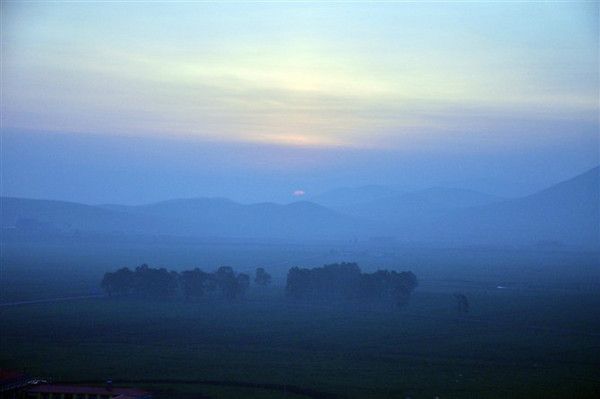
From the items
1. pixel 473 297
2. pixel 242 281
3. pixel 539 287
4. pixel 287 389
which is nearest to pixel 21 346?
pixel 287 389

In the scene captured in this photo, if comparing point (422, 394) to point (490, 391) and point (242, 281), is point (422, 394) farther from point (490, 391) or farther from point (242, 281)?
point (242, 281)

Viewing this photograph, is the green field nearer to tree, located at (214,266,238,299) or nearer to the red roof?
the red roof

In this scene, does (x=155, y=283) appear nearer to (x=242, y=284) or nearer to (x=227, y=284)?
(x=227, y=284)

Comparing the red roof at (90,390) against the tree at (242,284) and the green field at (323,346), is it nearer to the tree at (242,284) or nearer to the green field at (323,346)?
the green field at (323,346)

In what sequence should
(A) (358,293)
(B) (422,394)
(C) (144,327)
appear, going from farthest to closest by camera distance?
1. (A) (358,293)
2. (C) (144,327)
3. (B) (422,394)

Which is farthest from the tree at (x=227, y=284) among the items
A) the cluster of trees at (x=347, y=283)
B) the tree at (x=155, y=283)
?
the cluster of trees at (x=347, y=283)

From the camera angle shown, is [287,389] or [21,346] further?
[21,346]
